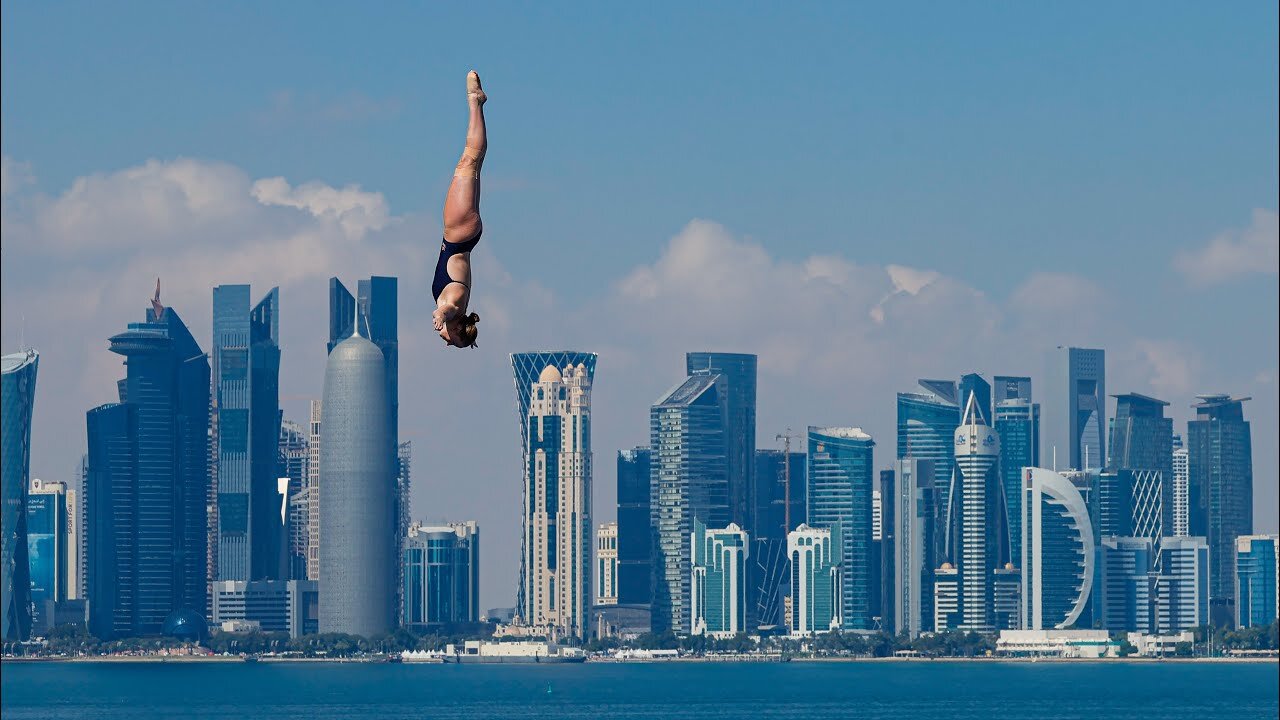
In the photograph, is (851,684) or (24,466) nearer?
(851,684)

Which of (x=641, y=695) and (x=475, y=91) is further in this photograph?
→ (x=641, y=695)

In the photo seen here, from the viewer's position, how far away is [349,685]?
162 m

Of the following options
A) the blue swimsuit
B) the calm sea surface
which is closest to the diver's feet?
the blue swimsuit

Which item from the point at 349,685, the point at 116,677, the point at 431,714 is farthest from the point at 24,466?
the point at 431,714

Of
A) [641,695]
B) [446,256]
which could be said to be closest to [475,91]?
[446,256]

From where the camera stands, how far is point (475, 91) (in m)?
8.85

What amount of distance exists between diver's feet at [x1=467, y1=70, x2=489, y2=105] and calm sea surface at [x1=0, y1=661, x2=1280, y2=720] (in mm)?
106473

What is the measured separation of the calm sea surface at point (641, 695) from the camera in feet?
396

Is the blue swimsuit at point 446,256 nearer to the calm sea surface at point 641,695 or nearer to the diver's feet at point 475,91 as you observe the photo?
the diver's feet at point 475,91

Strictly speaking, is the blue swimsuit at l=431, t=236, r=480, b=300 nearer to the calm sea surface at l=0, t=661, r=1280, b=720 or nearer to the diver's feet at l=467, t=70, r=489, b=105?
the diver's feet at l=467, t=70, r=489, b=105

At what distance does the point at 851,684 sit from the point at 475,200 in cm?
16222

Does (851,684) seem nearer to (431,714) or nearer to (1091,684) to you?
(1091,684)

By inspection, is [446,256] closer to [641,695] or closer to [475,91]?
[475,91]

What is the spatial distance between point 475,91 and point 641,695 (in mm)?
139151
